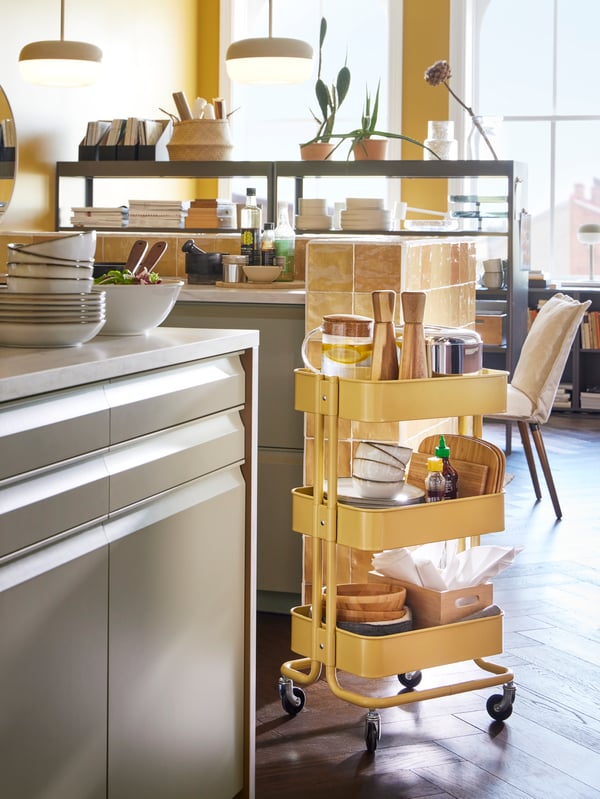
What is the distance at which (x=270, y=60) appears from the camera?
4.70m

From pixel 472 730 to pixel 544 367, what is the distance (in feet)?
7.45

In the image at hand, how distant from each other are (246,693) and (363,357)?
0.72m

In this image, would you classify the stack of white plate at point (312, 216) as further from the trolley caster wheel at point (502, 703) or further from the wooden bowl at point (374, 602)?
the trolley caster wheel at point (502, 703)

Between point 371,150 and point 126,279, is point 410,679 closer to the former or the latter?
point 126,279

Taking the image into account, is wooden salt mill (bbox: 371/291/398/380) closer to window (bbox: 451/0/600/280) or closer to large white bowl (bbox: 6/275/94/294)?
large white bowl (bbox: 6/275/94/294)

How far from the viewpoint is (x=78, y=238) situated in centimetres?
159

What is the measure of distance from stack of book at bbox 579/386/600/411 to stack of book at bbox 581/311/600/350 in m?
0.32

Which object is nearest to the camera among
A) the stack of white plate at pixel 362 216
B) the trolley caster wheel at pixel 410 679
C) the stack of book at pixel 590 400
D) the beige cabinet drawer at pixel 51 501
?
the beige cabinet drawer at pixel 51 501

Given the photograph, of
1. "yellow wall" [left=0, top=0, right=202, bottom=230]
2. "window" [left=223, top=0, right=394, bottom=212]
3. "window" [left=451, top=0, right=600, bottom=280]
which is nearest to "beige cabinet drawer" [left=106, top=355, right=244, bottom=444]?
"yellow wall" [left=0, top=0, right=202, bottom=230]

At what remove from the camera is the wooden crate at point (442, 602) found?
2361 mm

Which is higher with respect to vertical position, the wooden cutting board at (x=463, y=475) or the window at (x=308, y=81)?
the window at (x=308, y=81)

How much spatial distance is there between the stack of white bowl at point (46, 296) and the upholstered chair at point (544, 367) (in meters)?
3.04

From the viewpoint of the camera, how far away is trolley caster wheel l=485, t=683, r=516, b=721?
240 cm

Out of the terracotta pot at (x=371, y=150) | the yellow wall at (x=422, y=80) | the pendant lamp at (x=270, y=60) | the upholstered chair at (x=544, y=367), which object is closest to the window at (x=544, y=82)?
the yellow wall at (x=422, y=80)
